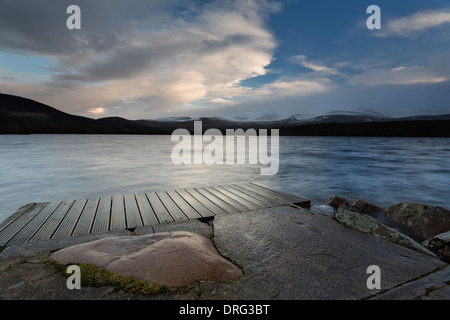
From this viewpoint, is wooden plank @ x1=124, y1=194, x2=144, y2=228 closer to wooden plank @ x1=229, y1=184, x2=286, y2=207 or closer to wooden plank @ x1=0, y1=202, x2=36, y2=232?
wooden plank @ x1=0, y1=202, x2=36, y2=232

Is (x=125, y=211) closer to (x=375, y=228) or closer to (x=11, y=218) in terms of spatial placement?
(x=11, y=218)

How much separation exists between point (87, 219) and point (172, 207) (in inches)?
64.7

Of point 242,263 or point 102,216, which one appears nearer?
point 242,263

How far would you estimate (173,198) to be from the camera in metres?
6.11

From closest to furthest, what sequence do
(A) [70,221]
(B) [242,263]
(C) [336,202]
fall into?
(B) [242,263], (A) [70,221], (C) [336,202]

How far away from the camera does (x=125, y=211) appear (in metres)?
5.02

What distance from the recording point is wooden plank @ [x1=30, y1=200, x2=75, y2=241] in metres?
3.78

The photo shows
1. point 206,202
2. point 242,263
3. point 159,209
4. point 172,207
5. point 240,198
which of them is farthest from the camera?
point 240,198

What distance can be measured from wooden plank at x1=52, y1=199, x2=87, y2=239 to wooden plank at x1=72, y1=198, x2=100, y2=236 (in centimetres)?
8

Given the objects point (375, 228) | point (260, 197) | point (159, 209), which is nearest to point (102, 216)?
point (159, 209)

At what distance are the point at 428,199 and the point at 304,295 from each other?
10.3 metres
